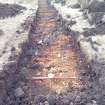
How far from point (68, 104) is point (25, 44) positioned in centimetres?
439

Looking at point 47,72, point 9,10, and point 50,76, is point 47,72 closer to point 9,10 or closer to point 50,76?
point 50,76

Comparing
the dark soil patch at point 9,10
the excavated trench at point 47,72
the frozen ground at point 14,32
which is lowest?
the excavated trench at point 47,72

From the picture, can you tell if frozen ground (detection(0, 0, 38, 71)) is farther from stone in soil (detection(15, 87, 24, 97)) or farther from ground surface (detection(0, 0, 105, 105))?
stone in soil (detection(15, 87, 24, 97))

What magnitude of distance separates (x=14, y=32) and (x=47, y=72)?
355 centimetres

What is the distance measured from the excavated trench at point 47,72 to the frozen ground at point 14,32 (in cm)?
31

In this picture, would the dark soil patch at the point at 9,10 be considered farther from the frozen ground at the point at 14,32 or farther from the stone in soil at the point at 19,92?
the stone in soil at the point at 19,92

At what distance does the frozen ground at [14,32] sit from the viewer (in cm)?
1016

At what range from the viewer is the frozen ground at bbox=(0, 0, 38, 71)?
10159 mm

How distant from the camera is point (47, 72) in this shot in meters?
9.62

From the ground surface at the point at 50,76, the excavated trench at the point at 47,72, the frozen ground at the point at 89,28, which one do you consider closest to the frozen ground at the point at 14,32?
the ground surface at the point at 50,76

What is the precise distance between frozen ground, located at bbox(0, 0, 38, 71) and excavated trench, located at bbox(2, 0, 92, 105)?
31 centimetres

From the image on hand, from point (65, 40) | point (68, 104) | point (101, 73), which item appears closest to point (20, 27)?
point (65, 40)

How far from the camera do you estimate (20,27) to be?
44.1ft

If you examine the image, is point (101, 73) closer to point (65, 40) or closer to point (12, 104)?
point (12, 104)
